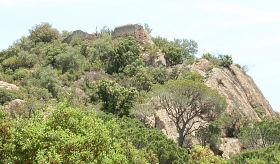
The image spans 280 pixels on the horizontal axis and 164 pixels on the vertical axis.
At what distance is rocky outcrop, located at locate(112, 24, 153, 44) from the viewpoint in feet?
299

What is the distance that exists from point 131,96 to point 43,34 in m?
32.1

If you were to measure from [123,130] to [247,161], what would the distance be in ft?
37.0

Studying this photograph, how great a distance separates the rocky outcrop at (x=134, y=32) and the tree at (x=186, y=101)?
25.4 meters

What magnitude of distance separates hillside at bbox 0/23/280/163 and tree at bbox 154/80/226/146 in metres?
0.12

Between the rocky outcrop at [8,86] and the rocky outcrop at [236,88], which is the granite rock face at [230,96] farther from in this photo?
the rocky outcrop at [8,86]

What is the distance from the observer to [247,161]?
47.3 m

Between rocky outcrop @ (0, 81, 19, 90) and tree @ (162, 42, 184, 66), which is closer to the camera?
rocky outcrop @ (0, 81, 19, 90)

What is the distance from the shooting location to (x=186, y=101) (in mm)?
64375

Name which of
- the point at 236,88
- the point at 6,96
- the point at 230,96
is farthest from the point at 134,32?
the point at 6,96

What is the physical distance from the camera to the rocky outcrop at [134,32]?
91000 millimetres

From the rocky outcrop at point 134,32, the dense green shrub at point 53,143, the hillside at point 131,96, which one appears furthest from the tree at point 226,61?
the dense green shrub at point 53,143

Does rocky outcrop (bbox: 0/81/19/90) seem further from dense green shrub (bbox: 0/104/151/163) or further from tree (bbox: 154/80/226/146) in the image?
dense green shrub (bbox: 0/104/151/163)

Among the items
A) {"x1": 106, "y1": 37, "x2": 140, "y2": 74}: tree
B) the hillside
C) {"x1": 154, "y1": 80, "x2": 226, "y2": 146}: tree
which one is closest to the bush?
the hillside

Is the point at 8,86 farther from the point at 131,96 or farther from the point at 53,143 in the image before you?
the point at 53,143
